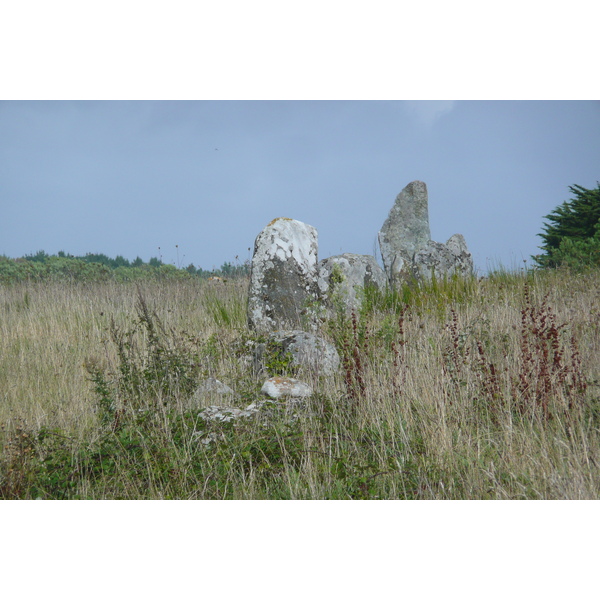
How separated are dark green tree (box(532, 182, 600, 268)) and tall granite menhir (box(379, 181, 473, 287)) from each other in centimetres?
354

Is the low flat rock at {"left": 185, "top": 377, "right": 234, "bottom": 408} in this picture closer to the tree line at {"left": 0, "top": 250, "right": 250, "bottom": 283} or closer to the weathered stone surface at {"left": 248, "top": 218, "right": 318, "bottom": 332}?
the weathered stone surface at {"left": 248, "top": 218, "right": 318, "bottom": 332}

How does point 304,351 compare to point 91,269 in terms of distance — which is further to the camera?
point 91,269

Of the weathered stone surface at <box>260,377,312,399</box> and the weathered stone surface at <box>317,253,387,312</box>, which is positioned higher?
the weathered stone surface at <box>317,253,387,312</box>

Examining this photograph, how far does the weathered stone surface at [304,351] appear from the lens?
5.33 metres

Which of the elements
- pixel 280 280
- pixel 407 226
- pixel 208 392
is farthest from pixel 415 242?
pixel 208 392

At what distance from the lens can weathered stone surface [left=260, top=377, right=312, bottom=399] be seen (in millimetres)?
4527

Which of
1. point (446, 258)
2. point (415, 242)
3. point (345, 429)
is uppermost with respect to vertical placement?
point (415, 242)

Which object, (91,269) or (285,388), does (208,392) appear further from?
(91,269)

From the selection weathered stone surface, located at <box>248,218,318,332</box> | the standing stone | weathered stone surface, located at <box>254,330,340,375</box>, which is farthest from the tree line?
weathered stone surface, located at <box>254,330,340,375</box>

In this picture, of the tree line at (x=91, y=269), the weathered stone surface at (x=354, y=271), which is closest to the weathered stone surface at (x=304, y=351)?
the weathered stone surface at (x=354, y=271)

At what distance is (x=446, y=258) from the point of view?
10312 millimetres

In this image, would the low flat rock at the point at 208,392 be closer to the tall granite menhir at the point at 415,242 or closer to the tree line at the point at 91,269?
the tall granite menhir at the point at 415,242

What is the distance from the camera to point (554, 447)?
338 cm

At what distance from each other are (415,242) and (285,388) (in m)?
7.26
